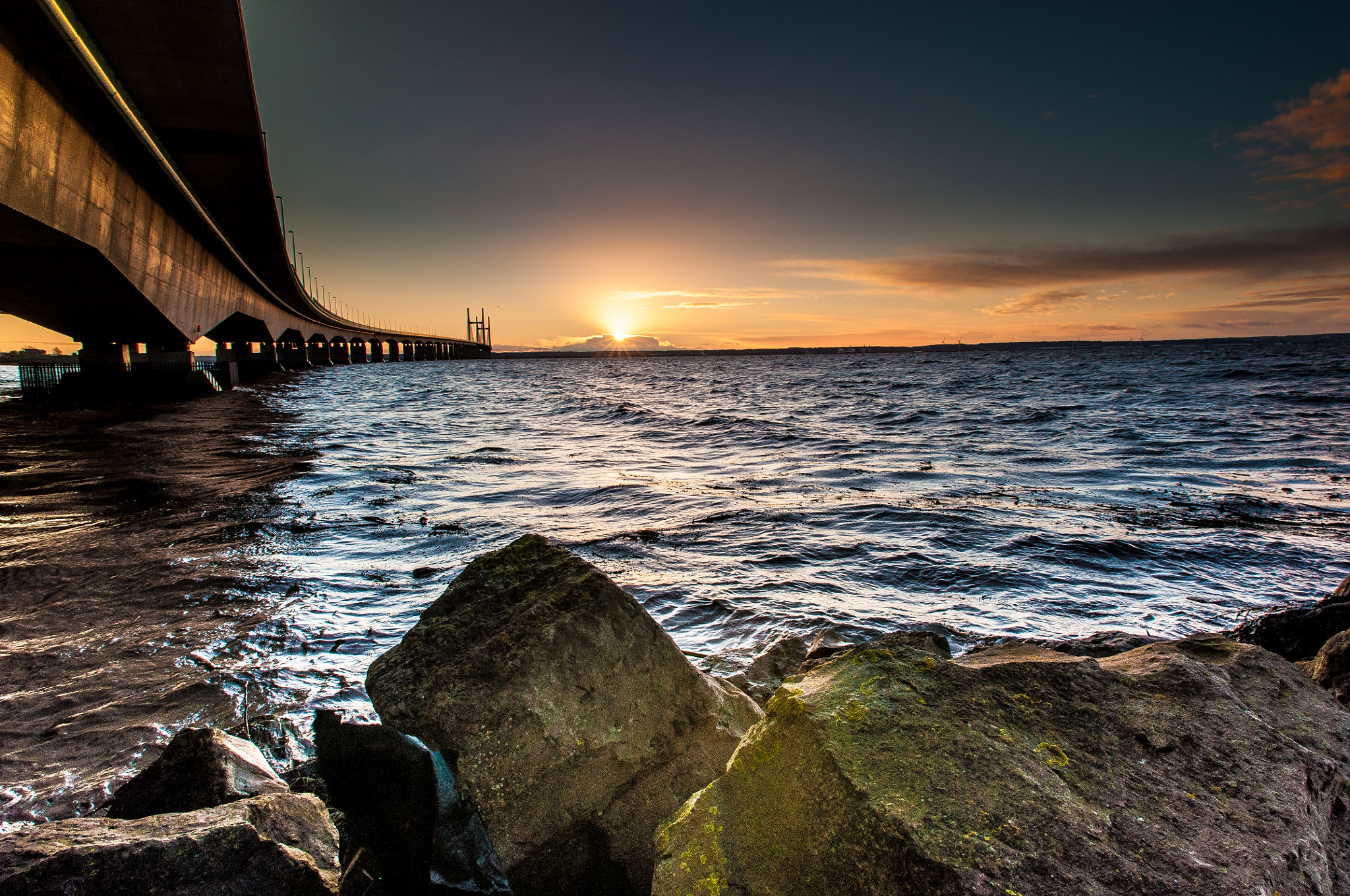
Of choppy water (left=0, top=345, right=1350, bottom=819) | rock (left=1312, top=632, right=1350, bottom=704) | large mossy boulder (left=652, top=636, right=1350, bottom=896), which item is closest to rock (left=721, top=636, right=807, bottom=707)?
choppy water (left=0, top=345, right=1350, bottom=819)

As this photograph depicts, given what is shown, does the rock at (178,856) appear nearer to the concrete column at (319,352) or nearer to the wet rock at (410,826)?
the wet rock at (410,826)

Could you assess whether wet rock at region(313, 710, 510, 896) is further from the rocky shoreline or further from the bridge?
the bridge

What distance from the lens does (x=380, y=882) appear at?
2482mm

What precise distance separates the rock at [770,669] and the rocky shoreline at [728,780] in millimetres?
1001

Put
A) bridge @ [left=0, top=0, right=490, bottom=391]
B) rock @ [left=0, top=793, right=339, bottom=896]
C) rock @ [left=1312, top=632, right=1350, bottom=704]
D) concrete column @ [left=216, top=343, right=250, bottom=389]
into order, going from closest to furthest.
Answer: rock @ [left=0, top=793, right=339, bottom=896], rock @ [left=1312, top=632, right=1350, bottom=704], bridge @ [left=0, top=0, right=490, bottom=391], concrete column @ [left=216, top=343, right=250, bottom=389]

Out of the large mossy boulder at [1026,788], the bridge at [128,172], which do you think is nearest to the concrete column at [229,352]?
the bridge at [128,172]

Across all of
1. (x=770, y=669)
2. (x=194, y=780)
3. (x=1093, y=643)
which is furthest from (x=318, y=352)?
(x=1093, y=643)

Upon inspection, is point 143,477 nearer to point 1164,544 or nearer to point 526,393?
point 1164,544

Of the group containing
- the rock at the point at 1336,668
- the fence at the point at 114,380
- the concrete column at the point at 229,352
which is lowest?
the rock at the point at 1336,668

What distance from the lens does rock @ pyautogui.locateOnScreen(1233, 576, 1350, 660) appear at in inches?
166

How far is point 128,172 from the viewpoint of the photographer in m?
18.4

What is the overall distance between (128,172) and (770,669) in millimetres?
24009

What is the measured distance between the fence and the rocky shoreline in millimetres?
33796

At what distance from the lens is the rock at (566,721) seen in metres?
2.49
